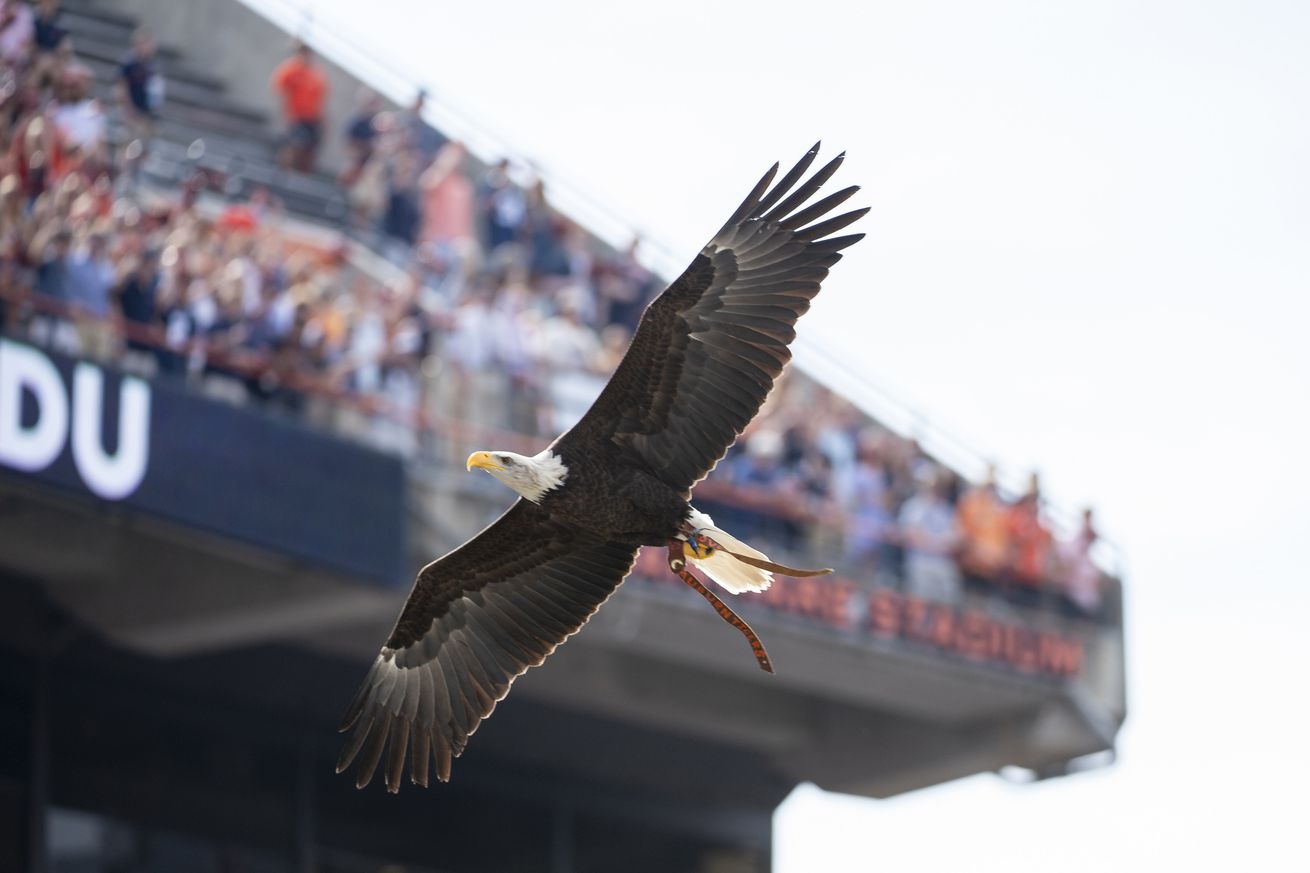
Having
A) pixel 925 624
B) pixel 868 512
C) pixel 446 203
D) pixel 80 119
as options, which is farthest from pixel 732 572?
pixel 446 203

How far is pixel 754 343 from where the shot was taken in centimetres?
1402

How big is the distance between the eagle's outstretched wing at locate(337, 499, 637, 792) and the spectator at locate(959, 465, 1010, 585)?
9.35 meters

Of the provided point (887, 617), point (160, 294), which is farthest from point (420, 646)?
point (887, 617)

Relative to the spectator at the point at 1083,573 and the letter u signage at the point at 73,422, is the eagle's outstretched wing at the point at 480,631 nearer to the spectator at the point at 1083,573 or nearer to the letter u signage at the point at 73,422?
the letter u signage at the point at 73,422

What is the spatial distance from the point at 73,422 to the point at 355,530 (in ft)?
8.48

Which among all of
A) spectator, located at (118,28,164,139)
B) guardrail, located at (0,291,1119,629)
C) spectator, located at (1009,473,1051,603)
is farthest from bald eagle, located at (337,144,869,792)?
spectator, located at (1009,473,1051,603)

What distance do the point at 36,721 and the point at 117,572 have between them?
51.6 inches

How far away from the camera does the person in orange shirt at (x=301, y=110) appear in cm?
2550

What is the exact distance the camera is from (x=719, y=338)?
Result: 1404 centimetres

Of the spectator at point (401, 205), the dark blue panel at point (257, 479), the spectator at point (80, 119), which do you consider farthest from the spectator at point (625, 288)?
the spectator at point (80, 119)

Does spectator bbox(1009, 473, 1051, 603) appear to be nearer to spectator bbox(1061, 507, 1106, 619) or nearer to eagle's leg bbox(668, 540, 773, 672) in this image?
spectator bbox(1061, 507, 1106, 619)

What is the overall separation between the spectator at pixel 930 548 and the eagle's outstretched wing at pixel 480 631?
8.63 metres

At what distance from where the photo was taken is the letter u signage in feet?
56.6

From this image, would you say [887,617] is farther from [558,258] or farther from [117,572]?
[117,572]
